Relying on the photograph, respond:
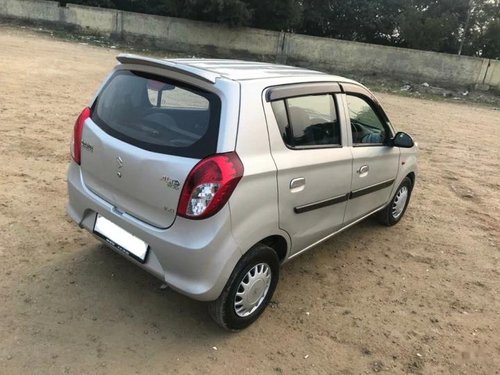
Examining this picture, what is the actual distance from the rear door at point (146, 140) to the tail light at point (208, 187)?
51mm

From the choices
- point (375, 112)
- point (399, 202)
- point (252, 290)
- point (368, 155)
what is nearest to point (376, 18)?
point (399, 202)

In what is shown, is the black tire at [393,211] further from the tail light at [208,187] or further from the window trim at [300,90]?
the tail light at [208,187]

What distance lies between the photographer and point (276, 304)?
3518 mm

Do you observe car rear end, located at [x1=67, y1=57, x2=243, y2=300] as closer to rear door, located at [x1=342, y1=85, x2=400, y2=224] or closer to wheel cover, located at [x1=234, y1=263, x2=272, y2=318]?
wheel cover, located at [x1=234, y1=263, x2=272, y2=318]

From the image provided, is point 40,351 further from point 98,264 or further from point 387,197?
point 387,197

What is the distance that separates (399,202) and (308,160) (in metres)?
2.24

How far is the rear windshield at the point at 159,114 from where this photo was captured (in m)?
2.78

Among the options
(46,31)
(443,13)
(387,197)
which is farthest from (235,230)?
(443,13)

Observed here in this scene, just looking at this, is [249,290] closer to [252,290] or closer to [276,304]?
[252,290]

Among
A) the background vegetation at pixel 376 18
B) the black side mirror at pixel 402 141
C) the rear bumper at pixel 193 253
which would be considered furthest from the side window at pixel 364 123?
the background vegetation at pixel 376 18

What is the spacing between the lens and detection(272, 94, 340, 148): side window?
10.3ft

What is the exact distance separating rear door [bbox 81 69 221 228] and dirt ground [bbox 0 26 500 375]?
0.78m

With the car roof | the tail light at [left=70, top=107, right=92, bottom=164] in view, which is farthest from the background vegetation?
the tail light at [left=70, top=107, right=92, bottom=164]

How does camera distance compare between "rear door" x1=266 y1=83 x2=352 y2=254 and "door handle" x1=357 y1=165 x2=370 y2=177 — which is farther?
"door handle" x1=357 y1=165 x2=370 y2=177
